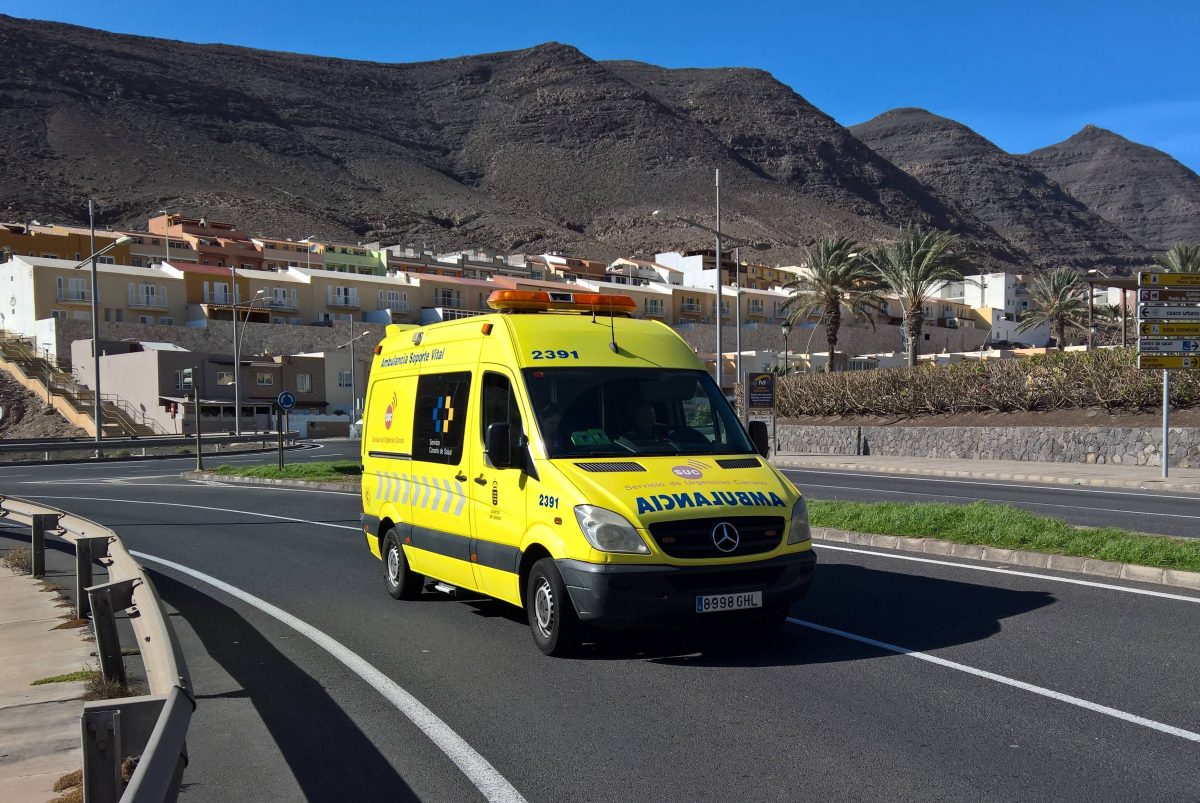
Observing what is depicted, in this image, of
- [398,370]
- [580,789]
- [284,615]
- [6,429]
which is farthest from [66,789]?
[6,429]

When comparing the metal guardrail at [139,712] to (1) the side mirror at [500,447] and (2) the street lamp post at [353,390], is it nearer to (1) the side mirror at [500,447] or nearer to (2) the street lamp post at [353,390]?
(1) the side mirror at [500,447]

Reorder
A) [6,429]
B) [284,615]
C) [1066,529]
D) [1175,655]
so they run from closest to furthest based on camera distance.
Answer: [1175,655] → [284,615] → [1066,529] → [6,429]

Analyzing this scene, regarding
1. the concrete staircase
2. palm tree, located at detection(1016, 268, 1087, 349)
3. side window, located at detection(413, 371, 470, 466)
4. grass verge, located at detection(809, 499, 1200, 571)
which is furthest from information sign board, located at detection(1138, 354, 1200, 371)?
the concrete staircase

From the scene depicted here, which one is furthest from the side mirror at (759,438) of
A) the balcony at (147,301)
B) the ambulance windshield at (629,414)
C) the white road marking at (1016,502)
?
the balcony at (147,301)

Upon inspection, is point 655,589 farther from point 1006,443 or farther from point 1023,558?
point 1006,443

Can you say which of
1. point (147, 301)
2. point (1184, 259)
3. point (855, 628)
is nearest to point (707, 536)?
point (855, 628)

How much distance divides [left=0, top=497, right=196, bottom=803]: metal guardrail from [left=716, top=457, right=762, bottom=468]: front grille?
3.82 m

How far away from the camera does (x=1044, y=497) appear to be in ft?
66.0

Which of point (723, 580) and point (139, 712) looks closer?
point (139, 712)

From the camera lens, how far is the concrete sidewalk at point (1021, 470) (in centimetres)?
2306

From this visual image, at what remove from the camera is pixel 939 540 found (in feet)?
38.6

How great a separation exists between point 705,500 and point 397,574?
397 centimetres

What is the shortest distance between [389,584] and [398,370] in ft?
6.80

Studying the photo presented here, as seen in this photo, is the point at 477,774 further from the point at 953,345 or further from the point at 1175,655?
the point at 953,345
